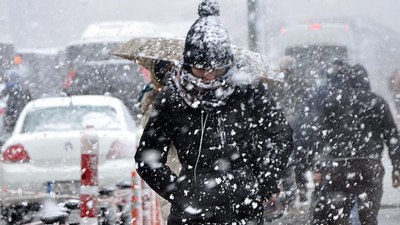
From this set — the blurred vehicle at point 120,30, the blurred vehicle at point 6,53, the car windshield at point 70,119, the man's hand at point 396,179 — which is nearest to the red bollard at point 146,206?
the man's hand at point 396,179

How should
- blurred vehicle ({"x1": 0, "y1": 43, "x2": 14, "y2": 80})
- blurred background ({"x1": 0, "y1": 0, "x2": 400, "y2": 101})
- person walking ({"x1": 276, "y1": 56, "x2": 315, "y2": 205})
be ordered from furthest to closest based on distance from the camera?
blurred background ({"x1": 0, "y1": 0, "x2": 400, "y2": 101}), blurred vehicle ({"x1": 0, "y1": 43, "x2": 14, "y2": 80}), person walking ({"x1": 276, "y1": 56, "x2": 315, "y2": 205})

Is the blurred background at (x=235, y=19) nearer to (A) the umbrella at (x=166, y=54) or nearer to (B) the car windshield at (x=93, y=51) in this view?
(B) the car windshield at (x=93, y=51)

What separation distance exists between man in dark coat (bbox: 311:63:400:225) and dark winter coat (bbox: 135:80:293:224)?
217 centimetres

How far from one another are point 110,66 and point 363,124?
546 inches

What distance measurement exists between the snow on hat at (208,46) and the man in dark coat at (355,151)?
229cm

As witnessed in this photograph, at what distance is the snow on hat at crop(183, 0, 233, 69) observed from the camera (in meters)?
4.45

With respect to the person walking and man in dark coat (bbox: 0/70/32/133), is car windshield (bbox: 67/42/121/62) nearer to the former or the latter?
man in dark coat (bbox: 0/70/32/133)

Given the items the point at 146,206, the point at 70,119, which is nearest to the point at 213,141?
the point at 146,206

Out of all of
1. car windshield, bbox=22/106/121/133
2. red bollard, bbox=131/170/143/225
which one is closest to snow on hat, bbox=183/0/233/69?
red bollard, bbox=131/170/143/225

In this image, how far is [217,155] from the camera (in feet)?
14.5

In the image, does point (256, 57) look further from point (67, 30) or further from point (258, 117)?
point (67, 30)

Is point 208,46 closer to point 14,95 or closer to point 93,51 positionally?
point 14,95

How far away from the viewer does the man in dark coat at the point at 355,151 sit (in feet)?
21.8

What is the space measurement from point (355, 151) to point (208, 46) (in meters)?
2.55
